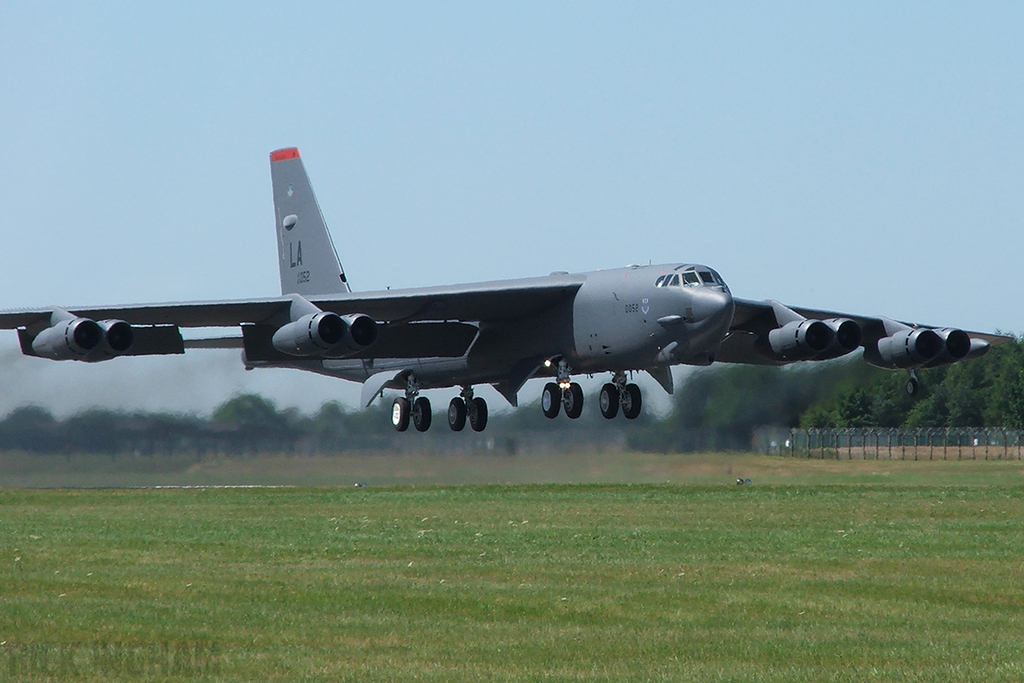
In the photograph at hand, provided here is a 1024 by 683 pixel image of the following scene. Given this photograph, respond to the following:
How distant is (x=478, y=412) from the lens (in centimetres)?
3584

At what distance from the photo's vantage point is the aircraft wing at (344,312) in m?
30.2

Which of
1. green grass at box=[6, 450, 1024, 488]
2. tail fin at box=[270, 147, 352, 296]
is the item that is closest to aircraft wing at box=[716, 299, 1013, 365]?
green grass at box=[6, 450, 1024, 488]

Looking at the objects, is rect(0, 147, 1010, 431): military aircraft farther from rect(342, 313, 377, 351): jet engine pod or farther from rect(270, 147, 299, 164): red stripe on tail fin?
rect(270, 147, 299, 164): red stripe on tail fin

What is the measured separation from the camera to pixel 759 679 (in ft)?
61.0

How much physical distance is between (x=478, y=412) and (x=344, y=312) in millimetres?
5505

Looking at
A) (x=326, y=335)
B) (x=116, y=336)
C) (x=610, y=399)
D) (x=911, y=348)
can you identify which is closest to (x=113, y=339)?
(x=116, y=336)

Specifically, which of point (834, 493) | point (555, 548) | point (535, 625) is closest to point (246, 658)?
point (535, 625)

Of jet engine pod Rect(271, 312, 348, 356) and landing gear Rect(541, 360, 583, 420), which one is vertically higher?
jet engine pod Rect(271, 312, 348, 356)

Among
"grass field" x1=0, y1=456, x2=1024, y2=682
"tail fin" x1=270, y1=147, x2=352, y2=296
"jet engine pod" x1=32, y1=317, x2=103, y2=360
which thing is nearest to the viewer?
"grass field" x1=0, y1=456, x2=1024, y2=682

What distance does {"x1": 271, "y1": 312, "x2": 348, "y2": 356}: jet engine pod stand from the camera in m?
28.1

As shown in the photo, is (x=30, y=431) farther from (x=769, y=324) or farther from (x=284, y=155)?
(x=769, y=324)

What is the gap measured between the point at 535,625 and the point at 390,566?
767cm

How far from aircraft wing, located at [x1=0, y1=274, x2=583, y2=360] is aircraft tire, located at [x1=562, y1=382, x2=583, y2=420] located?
5.87 feet

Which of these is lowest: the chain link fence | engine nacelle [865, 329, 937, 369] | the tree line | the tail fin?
the chain link fence
